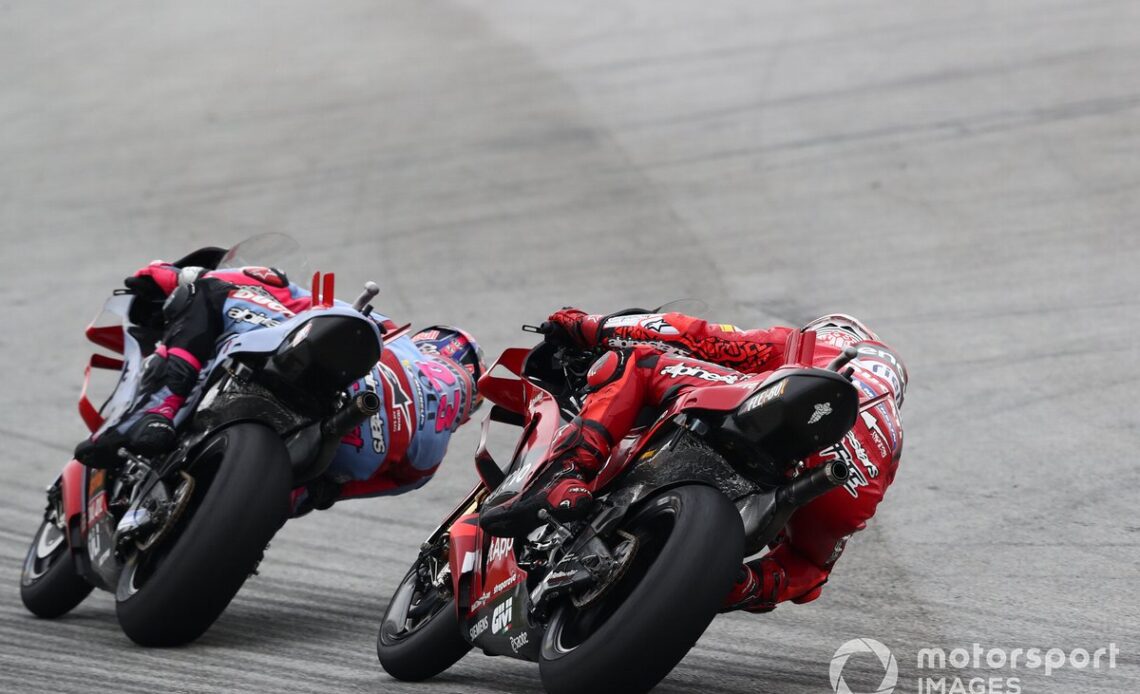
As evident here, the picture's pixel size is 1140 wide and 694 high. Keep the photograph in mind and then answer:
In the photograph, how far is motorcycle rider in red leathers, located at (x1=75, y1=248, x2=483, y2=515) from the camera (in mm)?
5551

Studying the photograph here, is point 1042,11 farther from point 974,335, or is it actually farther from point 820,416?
point 820,416

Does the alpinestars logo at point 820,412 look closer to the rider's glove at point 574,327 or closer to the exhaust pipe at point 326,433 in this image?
the rider's glove at point 574,327

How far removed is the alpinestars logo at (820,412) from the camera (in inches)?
152

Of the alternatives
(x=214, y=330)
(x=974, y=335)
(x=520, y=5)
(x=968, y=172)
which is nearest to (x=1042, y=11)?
(x=968, y=172)

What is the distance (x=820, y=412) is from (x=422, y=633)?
1.61m

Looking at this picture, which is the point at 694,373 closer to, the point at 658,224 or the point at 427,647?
the point at 427,647

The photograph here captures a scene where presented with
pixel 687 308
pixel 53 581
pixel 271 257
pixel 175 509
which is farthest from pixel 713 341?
pixel 53 581

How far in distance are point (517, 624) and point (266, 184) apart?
1070 cm

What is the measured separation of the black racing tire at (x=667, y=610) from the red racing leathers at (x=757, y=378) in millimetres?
520

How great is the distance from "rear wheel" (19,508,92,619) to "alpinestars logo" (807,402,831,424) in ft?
11.0

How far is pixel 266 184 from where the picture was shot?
47.3ft

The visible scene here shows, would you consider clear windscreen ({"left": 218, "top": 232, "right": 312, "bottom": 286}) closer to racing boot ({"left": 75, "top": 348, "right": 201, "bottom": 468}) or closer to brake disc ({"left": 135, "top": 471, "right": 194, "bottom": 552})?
racing boot ({"left": 75, "top": 348, "right": 201, "bottom": 468})

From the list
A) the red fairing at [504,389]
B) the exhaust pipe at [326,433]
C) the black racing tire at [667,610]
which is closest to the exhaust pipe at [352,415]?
the exhaust pipe at [326,433]

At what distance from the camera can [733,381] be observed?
441 cm
